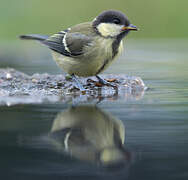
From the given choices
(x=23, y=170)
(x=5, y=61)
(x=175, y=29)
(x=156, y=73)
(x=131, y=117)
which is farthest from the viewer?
(x=175, y=29)

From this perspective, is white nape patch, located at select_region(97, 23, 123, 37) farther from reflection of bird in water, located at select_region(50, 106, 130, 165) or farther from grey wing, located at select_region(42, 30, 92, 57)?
reflection of bird in water, located at select_region(50, 106, 130, 165)

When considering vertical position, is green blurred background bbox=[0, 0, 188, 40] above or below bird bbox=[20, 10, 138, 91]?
below

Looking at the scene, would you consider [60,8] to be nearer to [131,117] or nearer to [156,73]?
[156,73]

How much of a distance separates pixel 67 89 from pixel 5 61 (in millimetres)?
5536

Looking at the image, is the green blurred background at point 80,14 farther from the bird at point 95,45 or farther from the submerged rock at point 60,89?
the bird at point 95,45

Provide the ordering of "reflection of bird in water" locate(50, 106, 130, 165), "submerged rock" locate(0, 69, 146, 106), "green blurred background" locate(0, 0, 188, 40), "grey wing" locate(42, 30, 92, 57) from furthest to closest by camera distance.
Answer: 1. "green blurred background" locate(0, 0, 188, 40)
2. "grey wing" locate(42, 30, 92, 57)
3. "submerged rock" locate(0, 69, 146, 106)
4. "reflection of bird in water" locate(50, 106, 130, 165)

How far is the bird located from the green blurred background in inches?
382

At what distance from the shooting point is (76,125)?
12.5 feet

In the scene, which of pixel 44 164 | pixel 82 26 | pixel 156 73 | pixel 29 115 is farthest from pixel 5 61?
pixel 44 164

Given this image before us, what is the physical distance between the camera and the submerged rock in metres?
5.36

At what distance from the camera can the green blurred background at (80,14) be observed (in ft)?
51.9

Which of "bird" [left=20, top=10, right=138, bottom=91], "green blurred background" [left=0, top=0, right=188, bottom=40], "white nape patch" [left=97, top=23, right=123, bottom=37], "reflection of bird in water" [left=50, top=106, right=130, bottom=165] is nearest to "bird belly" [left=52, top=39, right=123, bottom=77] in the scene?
"bird" [left=20, top=10, right=138, bottom=91]

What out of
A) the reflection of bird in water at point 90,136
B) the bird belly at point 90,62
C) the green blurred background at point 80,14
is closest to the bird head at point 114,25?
the bird belly at point 90,62

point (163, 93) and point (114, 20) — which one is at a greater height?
point (114, 20)
